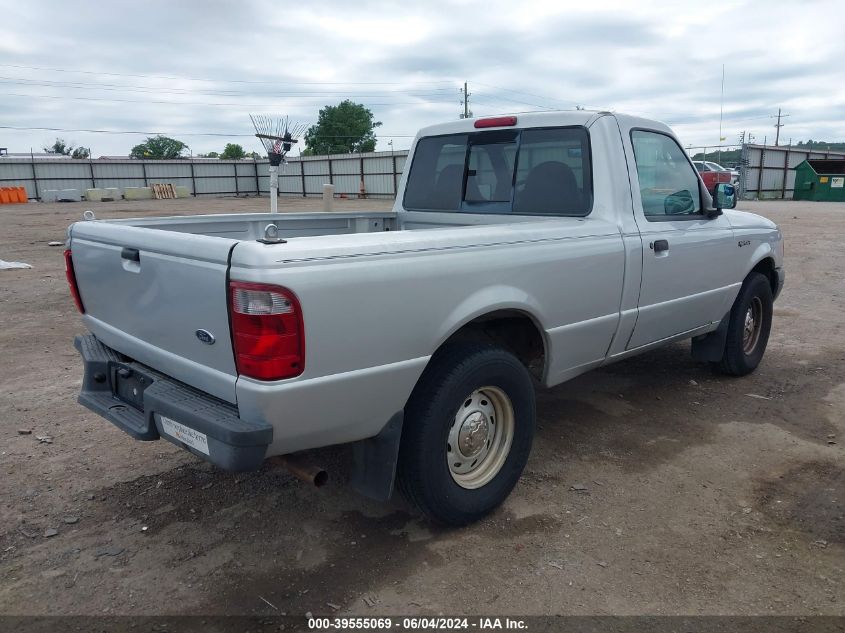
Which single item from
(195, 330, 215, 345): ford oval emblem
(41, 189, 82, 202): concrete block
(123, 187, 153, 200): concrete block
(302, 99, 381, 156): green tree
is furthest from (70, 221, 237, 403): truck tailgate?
(302, 99, 381, 156): green tree

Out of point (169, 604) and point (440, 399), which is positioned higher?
point (440, 399)

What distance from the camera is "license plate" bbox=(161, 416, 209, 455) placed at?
252 cm

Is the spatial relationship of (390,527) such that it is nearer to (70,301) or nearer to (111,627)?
(111,627)

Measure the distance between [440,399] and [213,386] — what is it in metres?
0.96

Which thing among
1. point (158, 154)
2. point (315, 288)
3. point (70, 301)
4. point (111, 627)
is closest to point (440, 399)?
point (315, 288)

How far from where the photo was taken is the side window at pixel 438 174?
15.0 feet

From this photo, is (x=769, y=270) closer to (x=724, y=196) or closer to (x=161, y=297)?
(x=724, y=196)

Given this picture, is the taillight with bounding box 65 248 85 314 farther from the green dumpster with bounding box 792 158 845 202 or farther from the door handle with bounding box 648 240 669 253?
the green dumpster with bounding box 792 158 845 202

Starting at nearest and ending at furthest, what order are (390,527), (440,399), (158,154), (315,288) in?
(315,288) → (440,399) → (390,527) → (158,154)

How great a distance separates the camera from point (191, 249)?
255 cm

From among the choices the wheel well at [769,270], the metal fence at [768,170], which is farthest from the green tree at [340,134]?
the wheel well at [769,270]

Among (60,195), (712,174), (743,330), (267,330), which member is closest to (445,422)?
(267,330)

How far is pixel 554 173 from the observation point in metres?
4.02

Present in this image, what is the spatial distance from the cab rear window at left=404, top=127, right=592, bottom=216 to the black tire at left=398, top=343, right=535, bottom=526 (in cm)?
123
